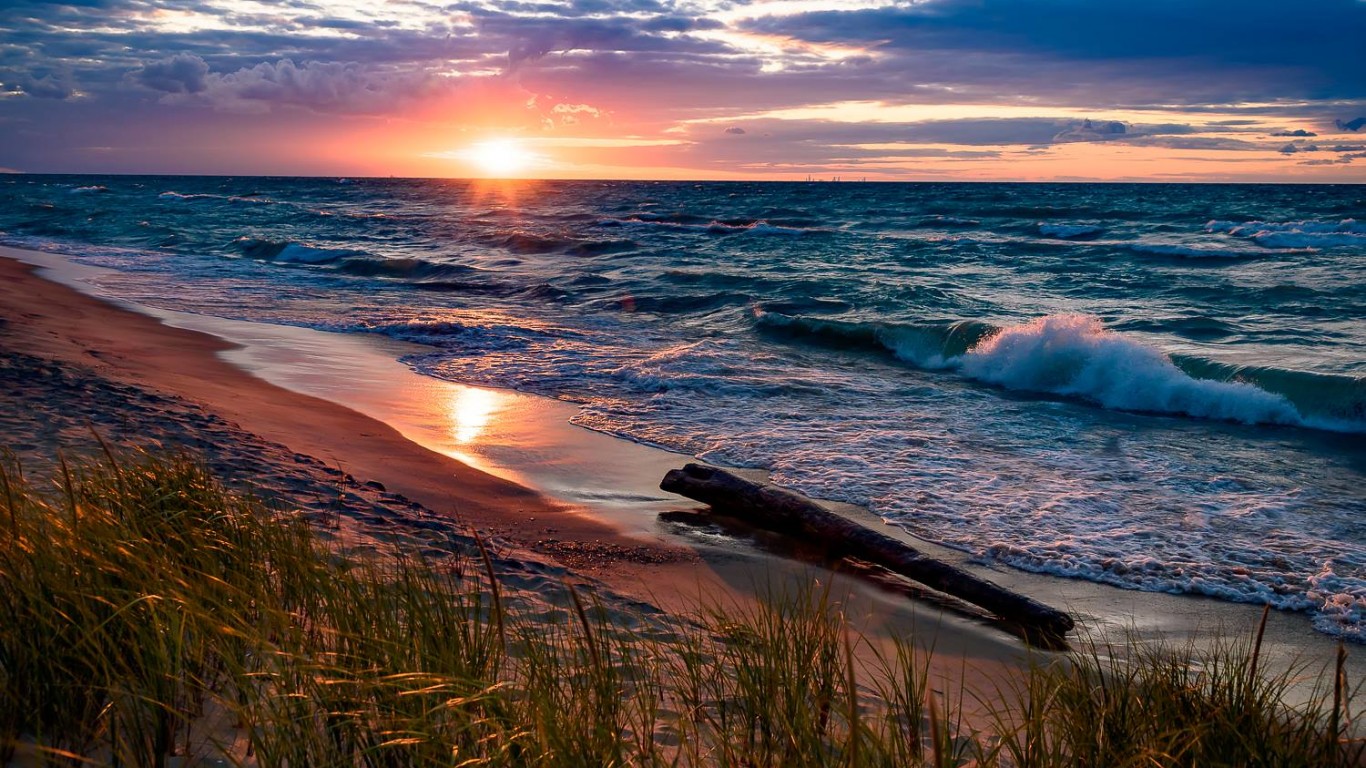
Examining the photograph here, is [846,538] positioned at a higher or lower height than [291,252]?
lower

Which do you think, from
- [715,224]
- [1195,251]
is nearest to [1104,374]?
[1195,251]

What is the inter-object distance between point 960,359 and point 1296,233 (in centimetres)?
2880

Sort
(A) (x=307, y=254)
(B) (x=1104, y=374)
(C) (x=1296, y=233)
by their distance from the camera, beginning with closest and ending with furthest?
(B) (x=1104, y=374) → (A) (x=307, y=254) → (C) (x=1296, y=233)

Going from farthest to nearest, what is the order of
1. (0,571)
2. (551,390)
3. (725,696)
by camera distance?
(551,390) → (725,696) → (0,571)

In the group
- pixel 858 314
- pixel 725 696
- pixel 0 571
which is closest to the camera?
pixel 0 571

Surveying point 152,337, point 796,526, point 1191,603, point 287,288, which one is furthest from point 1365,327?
point 287,288

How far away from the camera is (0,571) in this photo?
2453 mm

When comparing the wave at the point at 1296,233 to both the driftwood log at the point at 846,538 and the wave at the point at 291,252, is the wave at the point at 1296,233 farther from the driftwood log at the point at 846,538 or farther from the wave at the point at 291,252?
the driftwood log at the point at 846,538

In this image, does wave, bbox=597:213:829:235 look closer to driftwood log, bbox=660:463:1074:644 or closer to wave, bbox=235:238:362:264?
wave, bbox=235:238:362:264

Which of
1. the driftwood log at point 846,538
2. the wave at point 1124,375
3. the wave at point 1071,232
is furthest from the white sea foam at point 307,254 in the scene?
the wave at point 1071,232

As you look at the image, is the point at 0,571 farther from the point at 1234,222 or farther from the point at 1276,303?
the point at 1234,222

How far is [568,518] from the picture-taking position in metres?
6.28

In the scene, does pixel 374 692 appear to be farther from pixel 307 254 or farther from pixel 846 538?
pixel 307 254

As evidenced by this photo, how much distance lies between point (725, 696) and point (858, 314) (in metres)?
15.5
